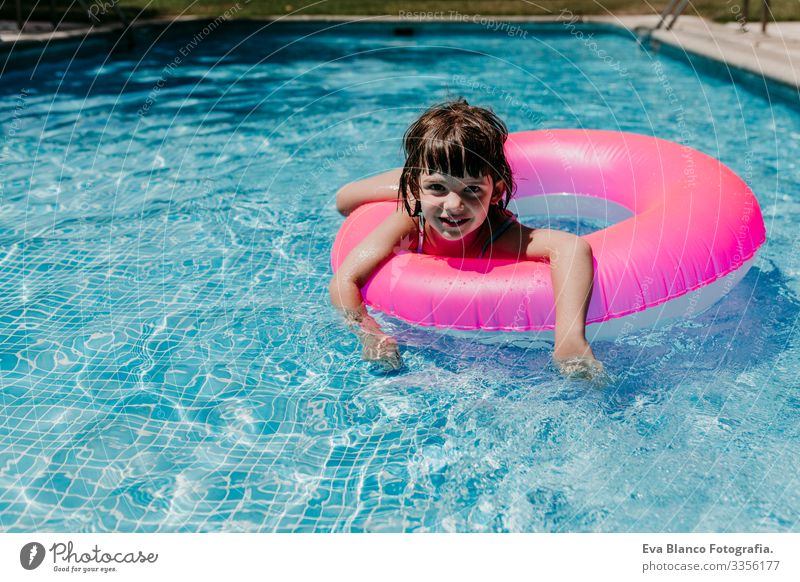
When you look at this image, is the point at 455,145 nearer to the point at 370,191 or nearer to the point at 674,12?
the point at 370,191

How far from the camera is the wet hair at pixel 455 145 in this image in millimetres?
2842

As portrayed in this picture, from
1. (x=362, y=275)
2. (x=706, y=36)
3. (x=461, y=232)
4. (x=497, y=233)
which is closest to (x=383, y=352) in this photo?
(x=362, y=275)

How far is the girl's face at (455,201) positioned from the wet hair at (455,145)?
1.1 inches

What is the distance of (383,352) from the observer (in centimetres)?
299

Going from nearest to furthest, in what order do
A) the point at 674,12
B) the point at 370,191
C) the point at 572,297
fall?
1. the point at 572,297
2. the point at 370,191
3. the point at 674,12

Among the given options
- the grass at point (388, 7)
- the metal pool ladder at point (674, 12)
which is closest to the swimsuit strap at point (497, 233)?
the metal pool ladder at point (674, 12)

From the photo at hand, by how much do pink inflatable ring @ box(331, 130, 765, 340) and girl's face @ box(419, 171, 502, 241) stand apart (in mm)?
156

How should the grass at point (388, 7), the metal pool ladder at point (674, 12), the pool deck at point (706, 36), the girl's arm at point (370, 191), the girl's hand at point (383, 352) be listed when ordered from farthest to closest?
1. the grass at point (388, 7)
2. the metal pool ladder at point (674, 12)
3. the pool deck at point (706, 36)
4. the girl's arm at point (370, 191)
5. the girl's hand at point (383, 352)

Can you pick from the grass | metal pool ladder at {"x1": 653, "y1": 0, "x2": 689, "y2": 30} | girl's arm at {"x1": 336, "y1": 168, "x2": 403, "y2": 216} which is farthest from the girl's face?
the grass

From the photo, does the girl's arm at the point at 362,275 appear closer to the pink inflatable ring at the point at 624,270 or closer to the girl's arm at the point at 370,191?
the pink inflatable ring at the point at 624,270

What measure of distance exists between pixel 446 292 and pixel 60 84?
6159 mm

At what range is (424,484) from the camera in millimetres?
2441

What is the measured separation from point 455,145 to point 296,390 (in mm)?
1077
